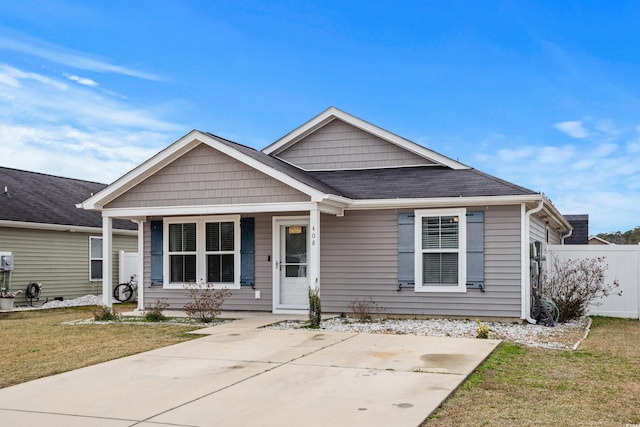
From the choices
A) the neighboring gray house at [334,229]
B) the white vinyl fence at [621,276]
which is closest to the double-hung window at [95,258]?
the neighboring gray house at [334,229]

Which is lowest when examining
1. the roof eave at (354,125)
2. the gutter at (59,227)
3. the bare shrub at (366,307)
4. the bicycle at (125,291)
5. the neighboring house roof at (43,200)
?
the bicycle at (125,291)

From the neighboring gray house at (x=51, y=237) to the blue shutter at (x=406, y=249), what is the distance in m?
9.27

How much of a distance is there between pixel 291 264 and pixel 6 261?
835 centimetres

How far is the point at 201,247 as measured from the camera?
1460 centimetres

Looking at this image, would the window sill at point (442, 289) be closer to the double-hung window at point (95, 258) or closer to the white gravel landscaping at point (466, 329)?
the white gravel landscaping at point (466, 329)

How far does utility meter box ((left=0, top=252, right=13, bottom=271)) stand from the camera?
1736 centimetres

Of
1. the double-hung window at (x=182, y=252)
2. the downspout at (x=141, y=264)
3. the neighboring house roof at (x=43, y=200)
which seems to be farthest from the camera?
the neighboring house roof at (x=43, y=200)

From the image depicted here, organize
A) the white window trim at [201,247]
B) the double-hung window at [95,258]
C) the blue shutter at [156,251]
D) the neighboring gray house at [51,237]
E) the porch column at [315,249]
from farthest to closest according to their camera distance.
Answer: the double-hung window at [95,258] < the neighboring gray house at [51,237] < the blue shutter at [156,251] < the white window trim at [201,247] < the porch column at [315,249]

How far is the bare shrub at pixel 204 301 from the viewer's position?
13077mm

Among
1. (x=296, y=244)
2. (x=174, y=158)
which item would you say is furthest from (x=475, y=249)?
(x=174, y=158)

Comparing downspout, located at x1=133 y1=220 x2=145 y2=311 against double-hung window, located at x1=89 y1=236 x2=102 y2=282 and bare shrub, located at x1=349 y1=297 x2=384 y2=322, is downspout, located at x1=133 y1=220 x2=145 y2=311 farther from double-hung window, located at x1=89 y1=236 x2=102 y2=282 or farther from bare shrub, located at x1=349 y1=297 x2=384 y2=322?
double-hung window, located at x1=89 y1=236 x2=102 y2=282

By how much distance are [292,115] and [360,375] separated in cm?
1267

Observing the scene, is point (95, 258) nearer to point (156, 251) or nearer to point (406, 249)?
point (156, 251)

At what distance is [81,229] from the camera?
2008 cm
